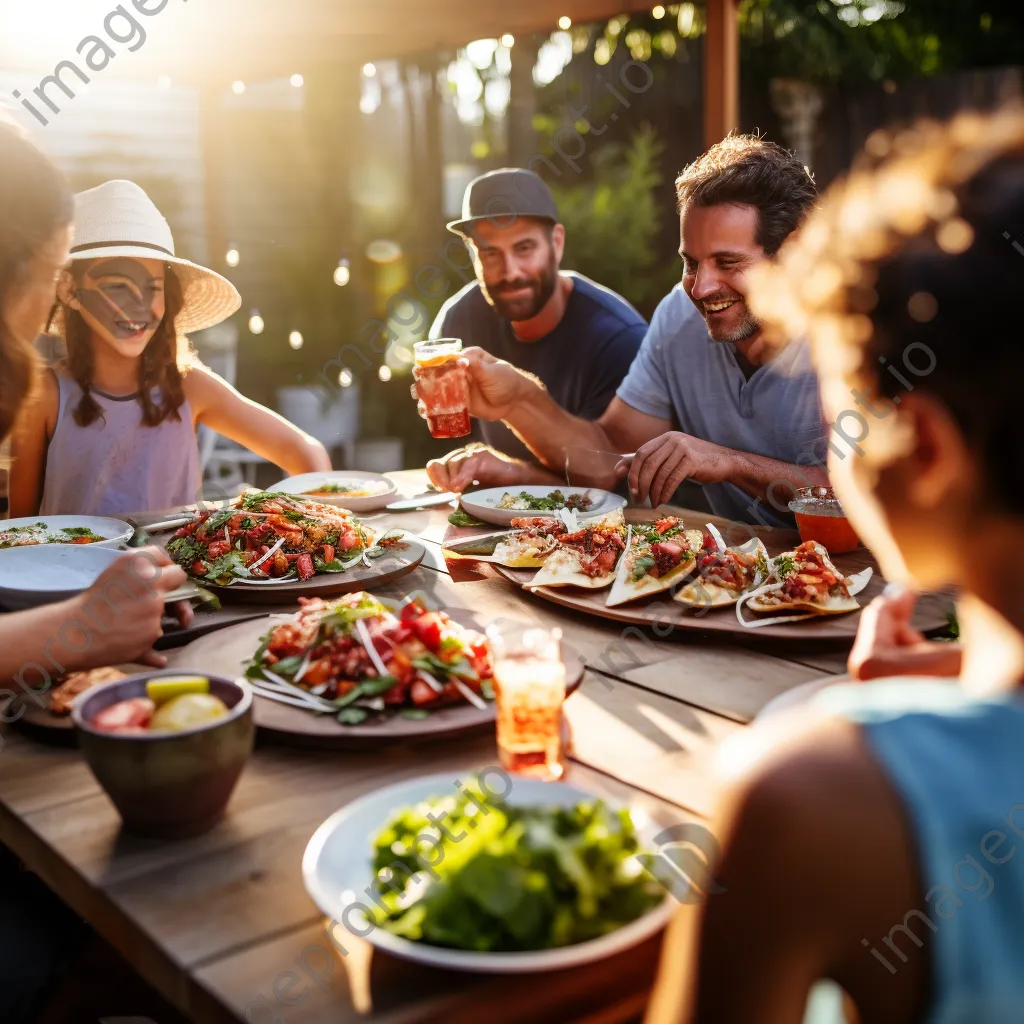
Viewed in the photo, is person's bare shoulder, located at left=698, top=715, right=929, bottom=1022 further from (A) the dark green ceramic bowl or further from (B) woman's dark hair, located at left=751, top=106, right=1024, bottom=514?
(A) the dark green ceramic bowl

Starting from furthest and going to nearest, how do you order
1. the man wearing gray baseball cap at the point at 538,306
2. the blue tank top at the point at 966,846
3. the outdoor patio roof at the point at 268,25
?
the outdoor patio roof at the point at 268,25 < the man wearing gray baseball cap at the point at 538,306 < the blue tank top at the point at 966,846

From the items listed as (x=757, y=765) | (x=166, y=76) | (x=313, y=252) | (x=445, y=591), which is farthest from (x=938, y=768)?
(x=313, y=252)

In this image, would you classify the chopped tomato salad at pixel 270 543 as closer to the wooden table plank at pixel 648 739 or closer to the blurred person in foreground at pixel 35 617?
the blurred person in foreground at pixel 35 617

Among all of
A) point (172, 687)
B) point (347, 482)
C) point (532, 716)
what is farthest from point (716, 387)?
point (172, 687)

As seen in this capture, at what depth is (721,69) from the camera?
497cm

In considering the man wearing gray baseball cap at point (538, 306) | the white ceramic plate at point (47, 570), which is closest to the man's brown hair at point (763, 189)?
the man wearing gray baseball cap at point (538, 306)

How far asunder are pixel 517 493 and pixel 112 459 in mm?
1440

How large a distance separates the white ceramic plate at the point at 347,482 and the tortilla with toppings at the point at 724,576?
113 cm

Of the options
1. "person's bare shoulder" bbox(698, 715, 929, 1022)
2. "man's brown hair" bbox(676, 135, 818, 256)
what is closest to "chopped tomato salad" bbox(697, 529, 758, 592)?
"person's bare shoulder" bbox(698, 715, 929, 1022)

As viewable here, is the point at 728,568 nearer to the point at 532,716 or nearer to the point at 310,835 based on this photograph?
the point at 532,716

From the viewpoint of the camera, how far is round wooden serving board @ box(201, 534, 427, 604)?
2150 mm

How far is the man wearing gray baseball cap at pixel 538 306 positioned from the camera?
425cm

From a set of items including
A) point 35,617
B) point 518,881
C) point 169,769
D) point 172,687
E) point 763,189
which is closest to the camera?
point 518,881

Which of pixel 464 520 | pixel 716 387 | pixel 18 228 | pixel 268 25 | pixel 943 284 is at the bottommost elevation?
pixel 464 520
